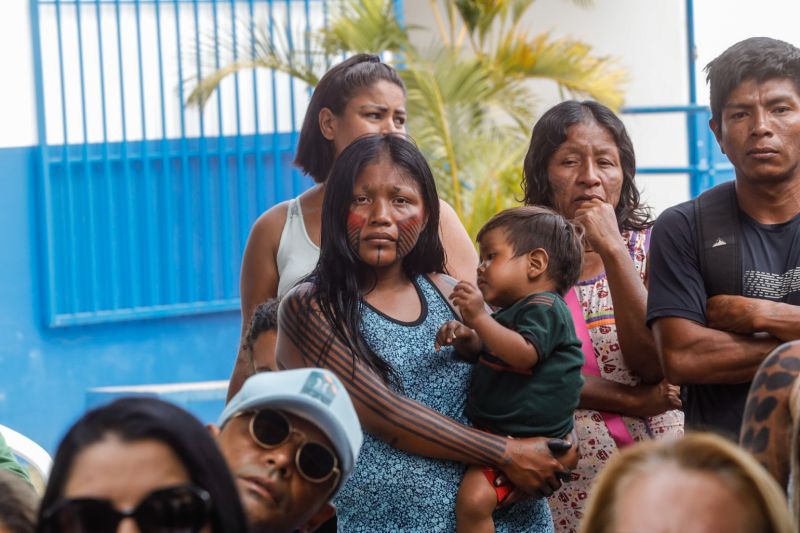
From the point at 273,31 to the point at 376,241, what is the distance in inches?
270

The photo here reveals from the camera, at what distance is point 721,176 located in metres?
9.59

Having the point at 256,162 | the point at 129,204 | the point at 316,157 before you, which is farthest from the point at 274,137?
the point at 316,157

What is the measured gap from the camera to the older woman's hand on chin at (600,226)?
3.35m

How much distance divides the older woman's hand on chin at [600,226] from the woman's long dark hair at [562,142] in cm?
16

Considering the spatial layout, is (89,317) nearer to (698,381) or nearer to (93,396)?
(93,396)

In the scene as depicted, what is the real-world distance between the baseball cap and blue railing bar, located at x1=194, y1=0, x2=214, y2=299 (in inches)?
289

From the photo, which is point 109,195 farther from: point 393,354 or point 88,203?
point 393,354

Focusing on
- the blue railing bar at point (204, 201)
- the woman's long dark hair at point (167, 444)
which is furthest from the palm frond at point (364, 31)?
the woman's long dark hair at point (167, 444)

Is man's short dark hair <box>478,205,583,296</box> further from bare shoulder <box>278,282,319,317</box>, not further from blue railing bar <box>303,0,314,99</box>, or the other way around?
blue railing bar <box>303,0,314,99</box>

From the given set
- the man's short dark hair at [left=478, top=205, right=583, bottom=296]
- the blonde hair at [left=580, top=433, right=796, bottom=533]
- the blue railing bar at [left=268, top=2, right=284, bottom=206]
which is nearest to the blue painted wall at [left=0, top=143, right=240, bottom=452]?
the blue railing bar at [left=268, top=2, right=284, bottom=206]

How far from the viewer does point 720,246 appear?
322 cm

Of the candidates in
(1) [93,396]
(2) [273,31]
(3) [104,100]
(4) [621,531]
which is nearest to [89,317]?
(1) [93,396]

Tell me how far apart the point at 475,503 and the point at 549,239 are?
2.35ft

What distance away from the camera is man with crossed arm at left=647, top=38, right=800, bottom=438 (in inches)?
122
